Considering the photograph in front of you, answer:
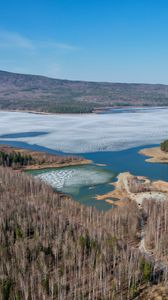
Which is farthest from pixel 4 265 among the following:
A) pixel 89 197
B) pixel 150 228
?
pixel 89 197

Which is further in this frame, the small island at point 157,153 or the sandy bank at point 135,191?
the small island at point 157,153

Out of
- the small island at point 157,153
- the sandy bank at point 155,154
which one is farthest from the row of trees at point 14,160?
the sandy bank at point 155,154

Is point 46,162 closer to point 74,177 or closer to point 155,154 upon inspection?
point 74,177

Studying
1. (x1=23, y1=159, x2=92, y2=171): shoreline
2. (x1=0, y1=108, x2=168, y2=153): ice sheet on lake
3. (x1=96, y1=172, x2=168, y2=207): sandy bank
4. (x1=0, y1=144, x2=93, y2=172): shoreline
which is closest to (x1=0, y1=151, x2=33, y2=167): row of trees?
(x1=0, y1=144, x2=93, y2=172): shoreline

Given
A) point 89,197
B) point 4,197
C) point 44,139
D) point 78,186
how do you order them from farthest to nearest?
point 44,139 → point 78,186 → point 89,197 → point 4,197

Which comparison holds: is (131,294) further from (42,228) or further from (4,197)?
(4,197)

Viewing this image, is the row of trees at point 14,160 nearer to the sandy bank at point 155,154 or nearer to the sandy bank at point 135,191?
the sandy bank at point 135,191

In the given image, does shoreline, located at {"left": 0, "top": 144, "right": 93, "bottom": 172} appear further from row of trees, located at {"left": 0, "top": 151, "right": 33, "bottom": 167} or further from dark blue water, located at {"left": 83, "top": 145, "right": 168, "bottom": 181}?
dark blue water, located at {"left": 83, "top": 145, "right": 168, "bottom": 181}
